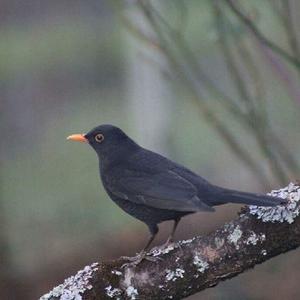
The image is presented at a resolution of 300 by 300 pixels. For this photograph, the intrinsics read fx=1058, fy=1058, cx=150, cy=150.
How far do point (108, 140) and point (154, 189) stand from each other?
65cm

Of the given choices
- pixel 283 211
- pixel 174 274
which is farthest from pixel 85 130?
pixel 283 211

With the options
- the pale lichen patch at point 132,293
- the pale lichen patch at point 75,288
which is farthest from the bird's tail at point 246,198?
the pale lichen patch at point 75,288

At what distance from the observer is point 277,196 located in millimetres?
5125

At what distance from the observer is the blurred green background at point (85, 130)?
A: 9273mm

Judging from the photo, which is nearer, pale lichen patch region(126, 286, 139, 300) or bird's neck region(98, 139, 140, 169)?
pale lichen patch region(126, 286, 139, 300)

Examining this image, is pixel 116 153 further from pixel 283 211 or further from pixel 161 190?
pixel 283 211

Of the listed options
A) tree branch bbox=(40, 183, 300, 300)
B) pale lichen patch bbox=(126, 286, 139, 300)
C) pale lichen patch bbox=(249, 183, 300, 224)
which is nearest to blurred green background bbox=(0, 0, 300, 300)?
pale lichen patch bbox=(249, 183, 300, 224)

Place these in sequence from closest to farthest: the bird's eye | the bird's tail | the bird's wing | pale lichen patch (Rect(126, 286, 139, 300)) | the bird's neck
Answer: the bird's tail < pale lichen patch (Rect(126, 286, 139, 300)) < the bird's wing < the bird's neck < the bird's eye

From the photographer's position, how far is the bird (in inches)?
219

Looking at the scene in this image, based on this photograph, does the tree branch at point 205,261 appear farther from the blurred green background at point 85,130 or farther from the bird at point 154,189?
the blurred green background at point 85,130

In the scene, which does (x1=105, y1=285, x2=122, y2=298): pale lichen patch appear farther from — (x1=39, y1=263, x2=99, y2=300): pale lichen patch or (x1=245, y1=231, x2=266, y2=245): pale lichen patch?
(x1=245, y1=231, x2=266, y2=245): pale lichen patch

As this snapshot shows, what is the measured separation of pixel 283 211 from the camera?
197 inches

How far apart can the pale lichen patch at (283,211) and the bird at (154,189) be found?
0.23 metres

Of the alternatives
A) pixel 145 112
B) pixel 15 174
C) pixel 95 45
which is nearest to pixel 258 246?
pixel 145 112
